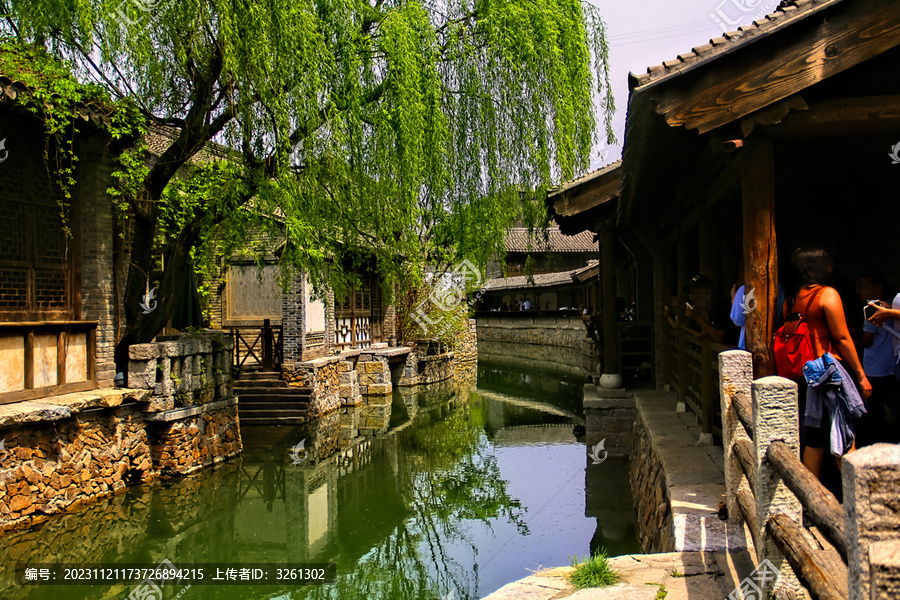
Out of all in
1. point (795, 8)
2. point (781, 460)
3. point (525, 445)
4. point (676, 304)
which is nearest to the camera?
point (781, 460)

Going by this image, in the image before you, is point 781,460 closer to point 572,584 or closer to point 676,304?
point 572,584

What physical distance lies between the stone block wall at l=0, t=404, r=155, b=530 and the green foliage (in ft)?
18.3

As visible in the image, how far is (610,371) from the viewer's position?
9.16 meters

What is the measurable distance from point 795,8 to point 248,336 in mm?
13338

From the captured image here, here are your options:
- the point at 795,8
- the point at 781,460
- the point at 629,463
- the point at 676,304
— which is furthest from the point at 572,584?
the point at 629,463

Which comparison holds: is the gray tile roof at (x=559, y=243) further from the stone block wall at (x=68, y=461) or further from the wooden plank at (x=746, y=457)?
the wooden plank at (x=746, y=457)

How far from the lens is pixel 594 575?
3.27 meters

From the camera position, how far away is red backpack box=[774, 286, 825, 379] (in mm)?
3332

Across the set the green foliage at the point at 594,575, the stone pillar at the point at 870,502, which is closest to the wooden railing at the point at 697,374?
the green foliage at the point at 594,575

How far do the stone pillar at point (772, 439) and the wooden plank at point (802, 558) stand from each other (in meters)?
0.06

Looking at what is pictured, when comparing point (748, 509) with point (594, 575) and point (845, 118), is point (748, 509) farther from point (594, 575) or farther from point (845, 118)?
point (845, 118)

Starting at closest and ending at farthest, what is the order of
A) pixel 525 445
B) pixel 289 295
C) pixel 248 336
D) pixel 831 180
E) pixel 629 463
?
pixel 831 180
pixel 629 463
pixel 525 445
pixel 289 295
pixel 248 336

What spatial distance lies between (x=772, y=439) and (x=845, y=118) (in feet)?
7.57

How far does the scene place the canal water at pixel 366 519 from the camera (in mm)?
5703
